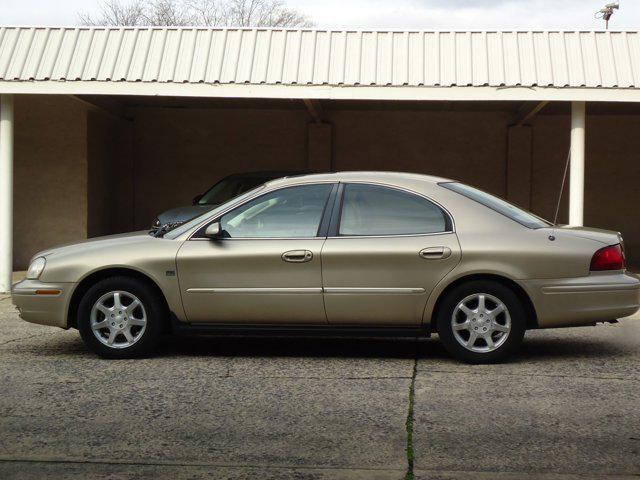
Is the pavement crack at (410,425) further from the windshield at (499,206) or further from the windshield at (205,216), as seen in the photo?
the windshield at (205,216)

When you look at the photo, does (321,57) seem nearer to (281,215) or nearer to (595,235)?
(281,215)

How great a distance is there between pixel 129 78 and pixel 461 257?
7.11 metres

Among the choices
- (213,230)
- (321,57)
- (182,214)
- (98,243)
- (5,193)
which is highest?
(321,57)

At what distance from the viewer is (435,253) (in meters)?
7.56

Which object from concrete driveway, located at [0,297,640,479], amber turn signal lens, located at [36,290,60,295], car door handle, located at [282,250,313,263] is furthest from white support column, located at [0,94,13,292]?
car door handle, located at [282,250,313,263]

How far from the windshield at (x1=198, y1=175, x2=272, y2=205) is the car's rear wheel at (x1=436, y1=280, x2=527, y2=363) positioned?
7.34 metres

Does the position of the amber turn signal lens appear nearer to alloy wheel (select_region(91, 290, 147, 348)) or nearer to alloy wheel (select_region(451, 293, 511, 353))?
alloy wheel (select_region(91, 290, 147, 348))

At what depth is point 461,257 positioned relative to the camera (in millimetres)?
7523

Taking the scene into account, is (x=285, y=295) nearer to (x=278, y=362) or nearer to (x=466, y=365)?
(x=278, y=362)

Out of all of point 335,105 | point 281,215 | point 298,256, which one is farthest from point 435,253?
point 335,105

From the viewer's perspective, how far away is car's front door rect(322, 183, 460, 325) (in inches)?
298

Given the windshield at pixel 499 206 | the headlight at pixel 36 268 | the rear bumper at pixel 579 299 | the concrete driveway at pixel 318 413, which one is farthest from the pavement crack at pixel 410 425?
the headlight at pixel 36 268

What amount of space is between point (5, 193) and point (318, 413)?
8.54 metres

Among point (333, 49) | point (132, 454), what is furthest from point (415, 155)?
point (132, 454)
